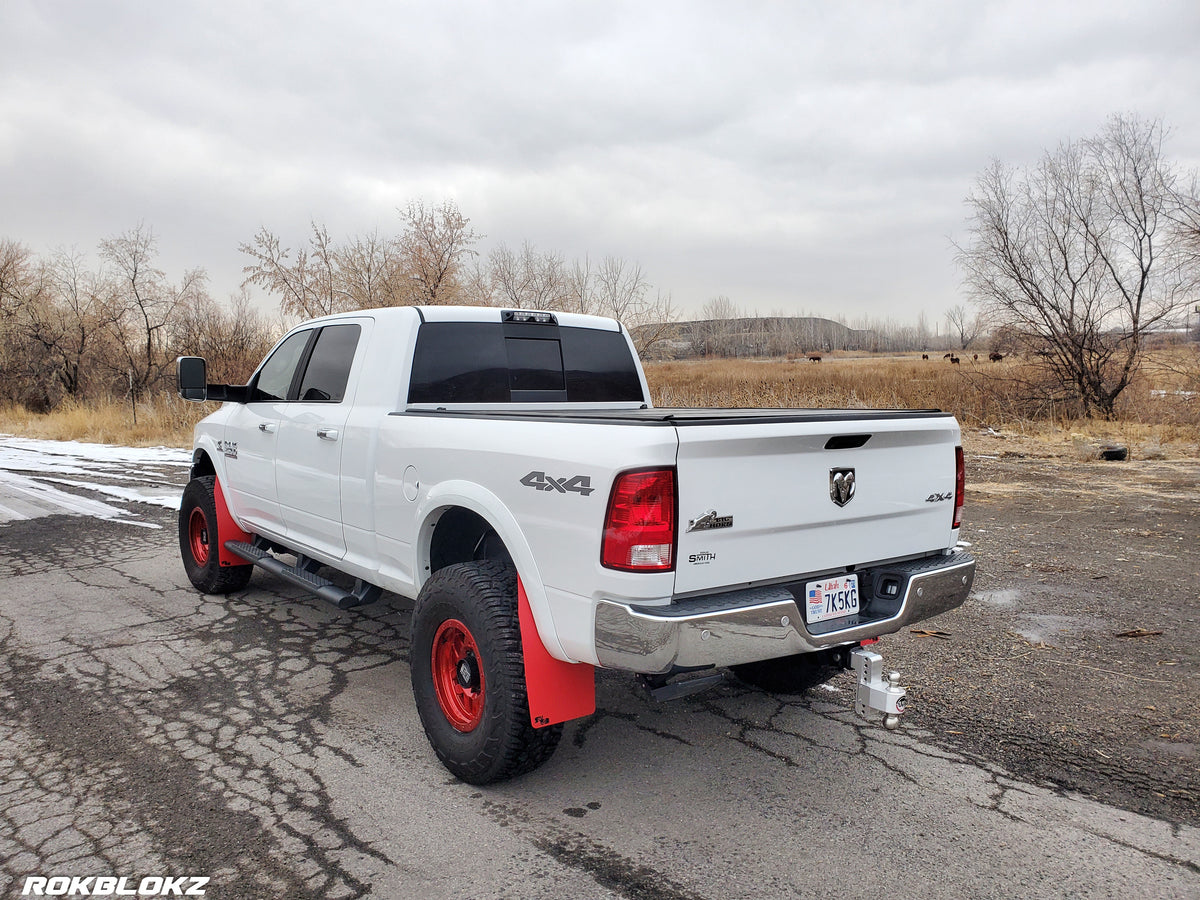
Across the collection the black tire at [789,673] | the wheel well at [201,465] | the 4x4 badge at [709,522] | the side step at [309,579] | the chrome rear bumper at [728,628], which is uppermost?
the 4x4 badge at [709,522]

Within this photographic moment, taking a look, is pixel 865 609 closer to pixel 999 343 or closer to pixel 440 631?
pixel 440 631

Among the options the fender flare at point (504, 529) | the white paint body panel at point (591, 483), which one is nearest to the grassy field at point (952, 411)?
the white paint body panel at point (591, 483)

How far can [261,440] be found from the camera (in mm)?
5277

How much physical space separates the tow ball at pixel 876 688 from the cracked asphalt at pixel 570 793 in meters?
0.29

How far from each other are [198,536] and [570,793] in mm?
4410

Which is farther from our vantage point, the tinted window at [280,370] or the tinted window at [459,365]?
the tinted window at [280,370]

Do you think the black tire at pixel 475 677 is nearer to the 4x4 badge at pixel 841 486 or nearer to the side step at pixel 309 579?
the side step at pixel 309 579

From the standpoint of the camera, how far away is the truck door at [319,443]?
443 cm

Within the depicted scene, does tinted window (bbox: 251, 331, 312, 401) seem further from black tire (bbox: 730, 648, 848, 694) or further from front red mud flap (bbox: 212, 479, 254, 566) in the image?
black tire (bbox: 730, 648, 848, 694)

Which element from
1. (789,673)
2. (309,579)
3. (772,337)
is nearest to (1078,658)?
(789,673)

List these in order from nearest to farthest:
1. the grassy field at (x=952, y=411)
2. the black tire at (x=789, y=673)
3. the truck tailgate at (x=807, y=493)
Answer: the truck tailgate at (x=807, y=493) → the black tire at (x=789, y=673) → the grassy field at (x=952, y=411)

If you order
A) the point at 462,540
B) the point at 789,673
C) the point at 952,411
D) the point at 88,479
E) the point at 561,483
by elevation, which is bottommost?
the point at 789,673

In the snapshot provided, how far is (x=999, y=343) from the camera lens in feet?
66.9

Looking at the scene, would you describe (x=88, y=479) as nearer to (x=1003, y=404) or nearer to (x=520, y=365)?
(x=520, y=365)
